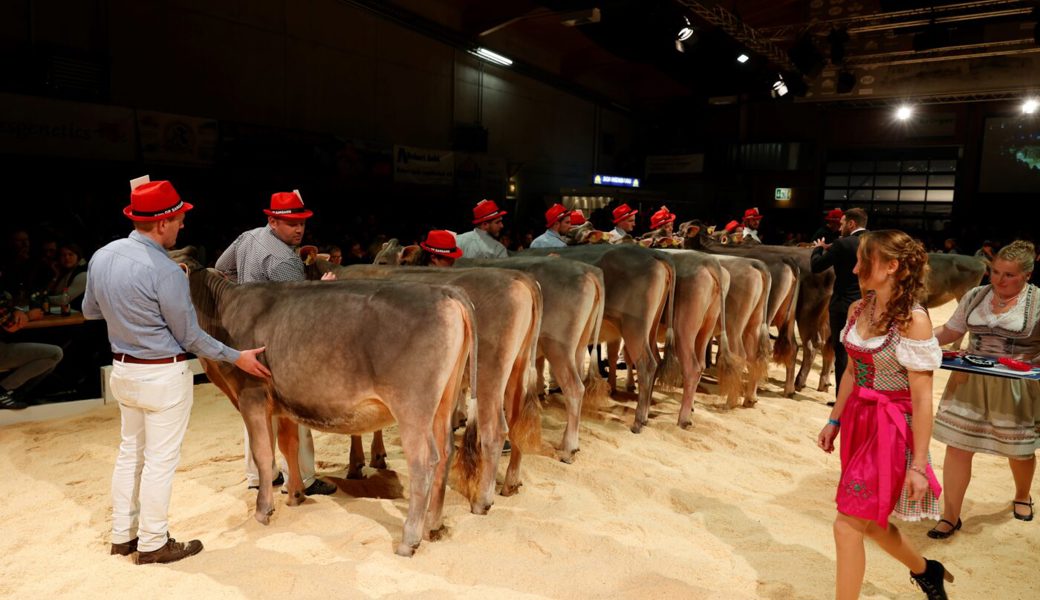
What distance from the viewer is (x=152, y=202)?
3.02 m

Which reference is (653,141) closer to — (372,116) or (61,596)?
(372,116)

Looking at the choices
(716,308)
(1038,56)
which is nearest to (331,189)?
(716,308)

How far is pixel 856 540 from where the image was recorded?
8.48ft

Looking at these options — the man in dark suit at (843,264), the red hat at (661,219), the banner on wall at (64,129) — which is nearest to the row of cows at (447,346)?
the man in dark suit at (843,264)

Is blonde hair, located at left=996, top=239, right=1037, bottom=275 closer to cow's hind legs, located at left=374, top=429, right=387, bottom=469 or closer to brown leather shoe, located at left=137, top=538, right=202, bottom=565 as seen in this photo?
cow's hind legs, located at left=374, top=429, right=387, bottom=469

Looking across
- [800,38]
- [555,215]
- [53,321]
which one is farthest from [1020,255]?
[800,38]

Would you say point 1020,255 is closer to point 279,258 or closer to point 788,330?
point 788,330

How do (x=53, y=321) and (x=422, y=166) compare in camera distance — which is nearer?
(x=53, y=321)

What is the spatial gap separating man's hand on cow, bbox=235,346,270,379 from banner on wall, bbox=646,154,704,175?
2343 cm

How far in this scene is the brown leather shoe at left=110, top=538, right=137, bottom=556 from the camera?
330 centimetres

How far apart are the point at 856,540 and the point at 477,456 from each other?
2.23 meters

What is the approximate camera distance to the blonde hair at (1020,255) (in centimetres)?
353

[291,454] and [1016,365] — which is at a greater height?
[1016,365]

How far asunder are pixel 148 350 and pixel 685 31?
12.1 metres
